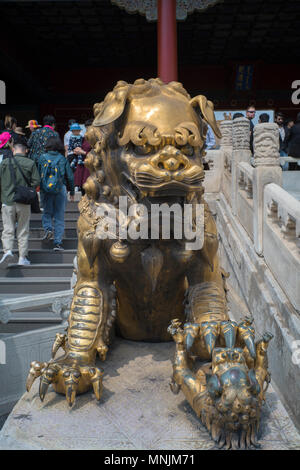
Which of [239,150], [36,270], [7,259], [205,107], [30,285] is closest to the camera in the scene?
[205,107]

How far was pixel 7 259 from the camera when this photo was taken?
5.34 m

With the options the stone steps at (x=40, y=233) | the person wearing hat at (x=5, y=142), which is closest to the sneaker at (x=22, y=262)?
the stone steps at (x=40, y=233)

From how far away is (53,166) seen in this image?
5238 mm

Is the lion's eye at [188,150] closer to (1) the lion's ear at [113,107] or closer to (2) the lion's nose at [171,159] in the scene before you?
(2) the lion's nose at [171,159]

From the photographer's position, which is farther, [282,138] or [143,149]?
[282,138]

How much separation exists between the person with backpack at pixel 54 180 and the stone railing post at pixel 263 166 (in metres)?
2.27

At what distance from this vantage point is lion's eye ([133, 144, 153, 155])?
165 cm

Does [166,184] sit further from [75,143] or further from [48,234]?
[75,143]

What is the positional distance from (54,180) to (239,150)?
2498 millimetres

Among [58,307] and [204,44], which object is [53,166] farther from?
[204,44]

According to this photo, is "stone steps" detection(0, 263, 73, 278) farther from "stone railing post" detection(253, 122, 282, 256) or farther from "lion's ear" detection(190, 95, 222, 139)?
"lion's ear" detection(190, 95, 222, 139)

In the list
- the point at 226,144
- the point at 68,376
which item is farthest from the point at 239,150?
the point at 68,376

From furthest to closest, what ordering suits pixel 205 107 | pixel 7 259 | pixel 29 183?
1. pixel 7 259
2. pixel 29 183
3. pixel 205 107

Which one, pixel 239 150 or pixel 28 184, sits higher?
pixel 239 150
